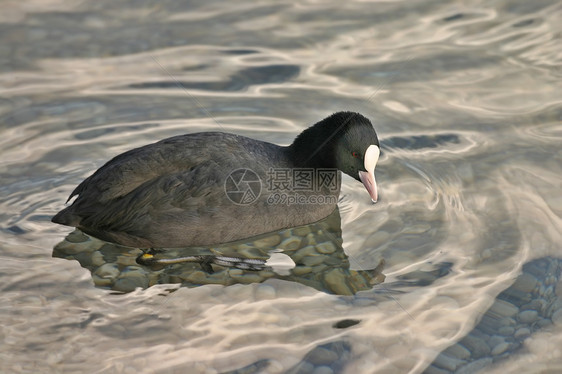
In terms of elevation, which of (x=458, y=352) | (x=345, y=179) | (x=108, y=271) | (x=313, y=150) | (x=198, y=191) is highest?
(x=313, y=150)

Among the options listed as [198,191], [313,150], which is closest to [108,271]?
[198,191]

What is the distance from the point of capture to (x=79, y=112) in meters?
7.62

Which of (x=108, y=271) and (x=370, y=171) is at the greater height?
(x=370, y=171)

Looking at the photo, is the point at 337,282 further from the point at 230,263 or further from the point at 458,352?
the point at 458,352

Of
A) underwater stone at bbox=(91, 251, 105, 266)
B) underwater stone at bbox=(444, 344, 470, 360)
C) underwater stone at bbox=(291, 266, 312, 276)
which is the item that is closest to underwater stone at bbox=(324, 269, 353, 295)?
underwater stone at bbox=(291, 266, 312, 276)

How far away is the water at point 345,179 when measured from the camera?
15.6ft

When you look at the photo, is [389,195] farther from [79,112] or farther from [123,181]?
[79,112]

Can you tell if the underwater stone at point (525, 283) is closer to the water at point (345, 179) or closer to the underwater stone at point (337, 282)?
the water at point (345, 179)

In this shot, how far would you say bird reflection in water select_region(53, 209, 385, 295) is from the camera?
5.39 meters

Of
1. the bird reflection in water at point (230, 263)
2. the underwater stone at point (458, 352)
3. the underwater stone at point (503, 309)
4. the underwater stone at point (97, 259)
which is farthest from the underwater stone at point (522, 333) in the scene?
the underwater stone at point (97, 259)

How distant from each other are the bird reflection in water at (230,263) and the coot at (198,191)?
111 mm

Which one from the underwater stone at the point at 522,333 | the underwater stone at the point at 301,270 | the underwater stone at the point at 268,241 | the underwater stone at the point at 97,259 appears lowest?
the underwater stone at the point at 522,333

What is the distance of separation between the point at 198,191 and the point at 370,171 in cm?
135

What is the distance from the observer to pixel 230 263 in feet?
18.3
